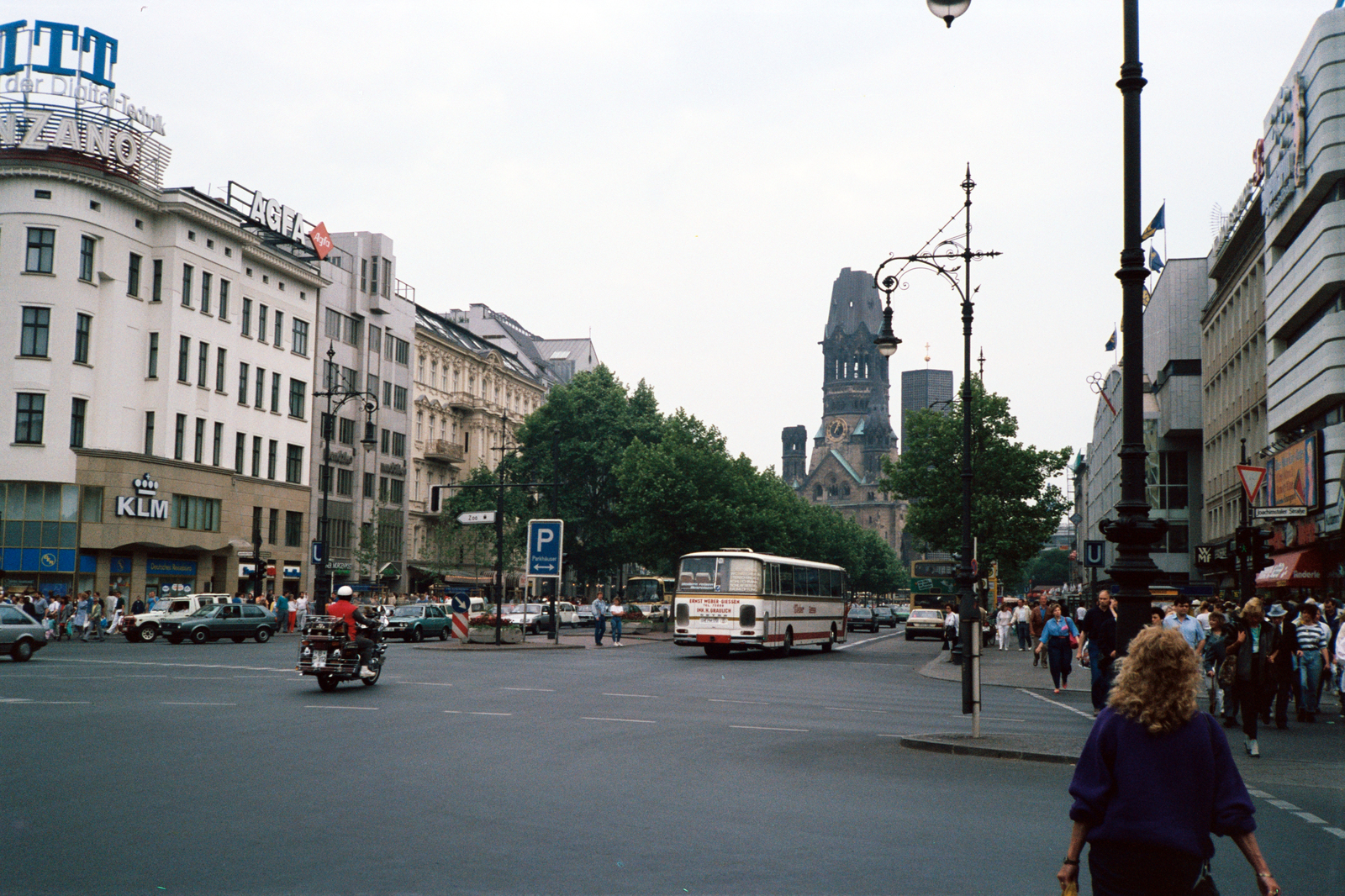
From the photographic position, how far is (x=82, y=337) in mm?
50281

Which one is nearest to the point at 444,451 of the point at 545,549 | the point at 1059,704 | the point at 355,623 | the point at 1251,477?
the point at 545,549

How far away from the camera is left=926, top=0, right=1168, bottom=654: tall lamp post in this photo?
32.0 feet

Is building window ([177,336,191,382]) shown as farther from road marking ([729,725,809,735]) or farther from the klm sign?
road marking ([729,725,809,735])

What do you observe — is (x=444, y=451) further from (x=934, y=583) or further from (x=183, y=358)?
(x=934, y=583)

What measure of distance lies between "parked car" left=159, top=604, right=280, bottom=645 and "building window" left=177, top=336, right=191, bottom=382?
16.9 meters

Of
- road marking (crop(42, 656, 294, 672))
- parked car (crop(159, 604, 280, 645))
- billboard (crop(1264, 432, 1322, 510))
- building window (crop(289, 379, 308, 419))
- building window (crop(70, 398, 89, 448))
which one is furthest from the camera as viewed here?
building window (crop(289, 379, 308, 419))

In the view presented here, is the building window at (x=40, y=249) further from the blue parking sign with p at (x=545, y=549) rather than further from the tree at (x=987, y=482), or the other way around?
the tree at (x=987, y=482)

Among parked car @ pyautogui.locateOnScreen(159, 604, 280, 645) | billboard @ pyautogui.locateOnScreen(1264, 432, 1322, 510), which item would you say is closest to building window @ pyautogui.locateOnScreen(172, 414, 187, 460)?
parked car @ pyautogui.locateOnScreen(159, 604, 280, 645)

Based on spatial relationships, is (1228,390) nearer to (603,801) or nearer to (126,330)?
(126,330)

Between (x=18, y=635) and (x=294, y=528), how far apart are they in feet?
125

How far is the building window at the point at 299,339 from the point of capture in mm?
65750

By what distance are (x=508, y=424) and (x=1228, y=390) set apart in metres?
50.1

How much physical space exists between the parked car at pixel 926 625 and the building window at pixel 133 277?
3643cm

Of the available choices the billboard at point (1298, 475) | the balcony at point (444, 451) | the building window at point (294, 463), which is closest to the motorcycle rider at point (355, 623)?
the billboard at point (1298, 475)
